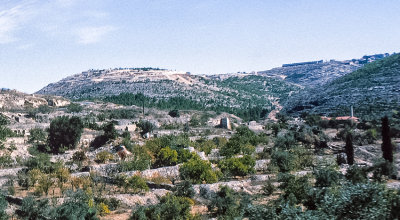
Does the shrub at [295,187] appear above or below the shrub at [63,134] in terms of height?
below

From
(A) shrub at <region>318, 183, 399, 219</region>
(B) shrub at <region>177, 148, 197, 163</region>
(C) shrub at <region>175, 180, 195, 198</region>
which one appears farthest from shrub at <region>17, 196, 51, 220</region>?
(B) shrub at <region>177, 148, 197, 163</region>

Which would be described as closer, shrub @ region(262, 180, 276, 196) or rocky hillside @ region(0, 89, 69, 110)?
shrub @ region(262, 180, 276, 196)

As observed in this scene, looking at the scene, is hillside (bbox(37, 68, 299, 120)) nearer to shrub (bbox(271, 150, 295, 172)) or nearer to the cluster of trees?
the cluster of trees

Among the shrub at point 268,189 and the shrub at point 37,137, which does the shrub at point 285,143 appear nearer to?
the shrub at point 268,189

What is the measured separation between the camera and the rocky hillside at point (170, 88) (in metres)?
101

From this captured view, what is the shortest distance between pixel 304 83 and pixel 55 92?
9975cm

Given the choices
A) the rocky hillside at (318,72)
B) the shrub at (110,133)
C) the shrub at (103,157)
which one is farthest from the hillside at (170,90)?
the shrub at (103,157)

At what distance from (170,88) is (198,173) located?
85471 millimetres

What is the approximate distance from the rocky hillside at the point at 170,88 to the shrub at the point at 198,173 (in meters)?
63.6

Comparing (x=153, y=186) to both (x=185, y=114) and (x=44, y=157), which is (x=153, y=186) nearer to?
(x=44, y=157)

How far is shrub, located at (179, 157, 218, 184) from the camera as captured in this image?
23.2 meters

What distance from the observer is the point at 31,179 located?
21.4 m

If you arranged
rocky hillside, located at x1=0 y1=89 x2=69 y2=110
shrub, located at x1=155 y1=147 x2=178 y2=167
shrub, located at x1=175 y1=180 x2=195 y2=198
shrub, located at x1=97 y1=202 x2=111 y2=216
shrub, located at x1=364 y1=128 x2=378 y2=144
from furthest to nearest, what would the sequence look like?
1. rocky hillside, located at x1=0 y1=89 x2=69 y2=110
2. shrub, located at x1=364 y1=128 x2=378 y2=144
3. shrub, located at x1=155 y1=147 x2=178 y2=167
4. shrub, located at x1=175 y1=180 x2=195 y2=198
5. shrub, located at x1=97 y1=202 x2=111 y2=216

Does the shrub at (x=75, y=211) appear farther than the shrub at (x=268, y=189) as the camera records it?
No
